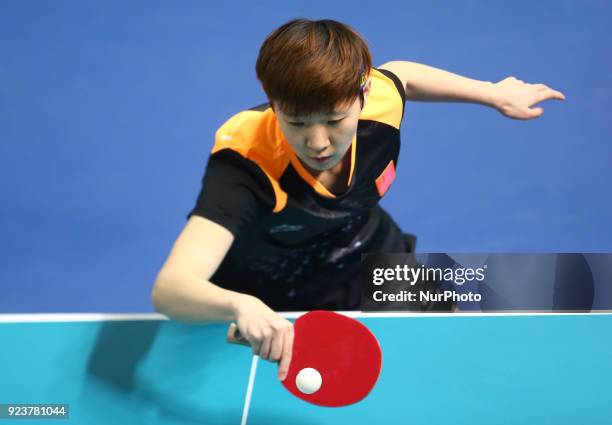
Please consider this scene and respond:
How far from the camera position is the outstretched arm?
2.57 meters

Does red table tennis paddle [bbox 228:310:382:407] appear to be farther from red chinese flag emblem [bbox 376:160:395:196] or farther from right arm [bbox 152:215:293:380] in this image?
red chinese flag emblem [bbox 376:160:395:196]

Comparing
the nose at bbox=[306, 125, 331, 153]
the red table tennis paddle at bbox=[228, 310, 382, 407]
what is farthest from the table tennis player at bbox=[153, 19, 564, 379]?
the red table tennis paddle at bbox=[228, 310, 382, 407]

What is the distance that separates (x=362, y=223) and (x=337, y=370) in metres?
0.78

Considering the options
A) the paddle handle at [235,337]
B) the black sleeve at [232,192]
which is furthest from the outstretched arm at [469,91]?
the paddle handle at [235,337]

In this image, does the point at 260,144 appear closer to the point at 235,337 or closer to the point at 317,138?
the point at 317,138

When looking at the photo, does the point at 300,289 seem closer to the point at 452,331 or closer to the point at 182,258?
the point at 452,331

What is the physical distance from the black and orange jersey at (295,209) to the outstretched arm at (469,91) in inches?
6.1

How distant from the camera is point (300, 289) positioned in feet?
8.57

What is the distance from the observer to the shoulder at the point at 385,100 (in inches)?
91.0

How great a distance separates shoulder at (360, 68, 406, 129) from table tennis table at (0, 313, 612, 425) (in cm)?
57

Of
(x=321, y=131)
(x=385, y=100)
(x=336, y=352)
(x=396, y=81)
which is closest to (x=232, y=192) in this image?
(x=321, y=131)

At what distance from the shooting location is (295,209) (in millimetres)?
2211

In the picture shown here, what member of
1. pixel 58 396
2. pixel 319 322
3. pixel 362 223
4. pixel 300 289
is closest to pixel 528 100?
pixel 362 223

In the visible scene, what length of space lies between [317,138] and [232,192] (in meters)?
0.26
